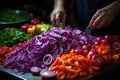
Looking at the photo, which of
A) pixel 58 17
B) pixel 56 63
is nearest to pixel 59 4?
pixel 58 17

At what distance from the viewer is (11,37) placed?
8.02 ft

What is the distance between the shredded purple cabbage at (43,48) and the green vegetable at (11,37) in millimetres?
311

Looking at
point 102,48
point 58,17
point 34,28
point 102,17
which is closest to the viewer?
point 102,48

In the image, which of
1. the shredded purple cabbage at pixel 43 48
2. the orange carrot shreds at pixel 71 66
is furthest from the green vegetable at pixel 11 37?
the orange carrot shreds at pixel 71 66

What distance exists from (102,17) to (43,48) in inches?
20.5

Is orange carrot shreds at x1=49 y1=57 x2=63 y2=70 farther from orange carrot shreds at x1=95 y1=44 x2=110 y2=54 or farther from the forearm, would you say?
the forearm

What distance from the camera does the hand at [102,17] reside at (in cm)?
218

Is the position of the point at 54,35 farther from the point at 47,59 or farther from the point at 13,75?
the point at 13,75

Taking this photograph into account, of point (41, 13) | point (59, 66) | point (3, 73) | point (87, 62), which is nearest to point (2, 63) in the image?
point (3, 73)

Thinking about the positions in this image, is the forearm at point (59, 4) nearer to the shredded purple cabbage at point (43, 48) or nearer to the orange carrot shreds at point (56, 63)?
the shredded purple cabbage at point (43, 48)

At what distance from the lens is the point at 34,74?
1.81m

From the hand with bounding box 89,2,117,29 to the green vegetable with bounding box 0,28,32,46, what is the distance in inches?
23.6

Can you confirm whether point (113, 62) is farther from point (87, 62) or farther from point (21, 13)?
point (21, 13)

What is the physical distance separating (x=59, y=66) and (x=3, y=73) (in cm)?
38
